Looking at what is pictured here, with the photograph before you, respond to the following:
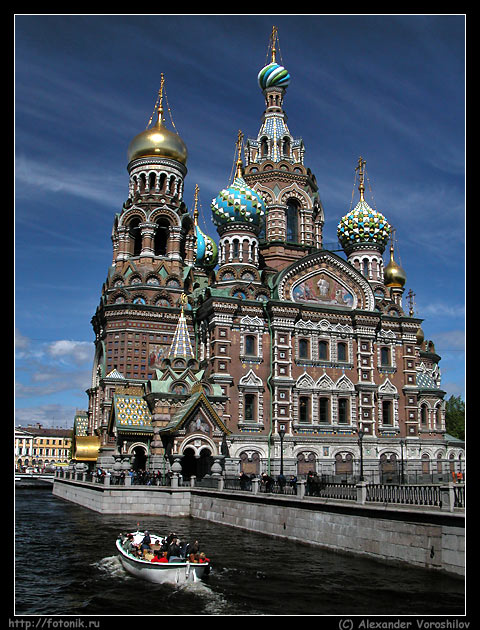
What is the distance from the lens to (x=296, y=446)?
37.5 m

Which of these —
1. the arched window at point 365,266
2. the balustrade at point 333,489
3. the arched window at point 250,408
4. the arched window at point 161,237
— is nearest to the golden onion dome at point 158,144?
the arched window at point 161,237

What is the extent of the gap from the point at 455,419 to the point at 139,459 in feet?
115

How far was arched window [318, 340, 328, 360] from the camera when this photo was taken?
40.1 m

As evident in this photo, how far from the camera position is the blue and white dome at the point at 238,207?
42.1 metres

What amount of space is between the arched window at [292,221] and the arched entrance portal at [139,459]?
732 inches

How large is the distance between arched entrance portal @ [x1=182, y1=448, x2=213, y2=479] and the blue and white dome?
611 inches

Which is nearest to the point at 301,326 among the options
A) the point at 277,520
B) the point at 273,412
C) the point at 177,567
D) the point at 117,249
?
the point at 273,412

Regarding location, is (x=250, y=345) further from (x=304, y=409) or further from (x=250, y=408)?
(x=304, y=409)

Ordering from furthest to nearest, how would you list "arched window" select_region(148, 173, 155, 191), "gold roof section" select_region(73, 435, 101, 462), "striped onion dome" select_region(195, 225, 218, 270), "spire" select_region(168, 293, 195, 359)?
1. "striped onion dome" select_region(195, 225, 218, 270)
2. "arched window" select_region(148, 173, 155, 191)
3. "gold roof section" select_region(73, 435, 101, 462)
4. "spire" select_region(168, 293, 195, 359)

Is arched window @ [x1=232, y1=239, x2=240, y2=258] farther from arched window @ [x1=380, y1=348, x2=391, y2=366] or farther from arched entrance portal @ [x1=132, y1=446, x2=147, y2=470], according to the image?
arched entrance portal @ [x1=132, y1=446, x2=147, y2=470]

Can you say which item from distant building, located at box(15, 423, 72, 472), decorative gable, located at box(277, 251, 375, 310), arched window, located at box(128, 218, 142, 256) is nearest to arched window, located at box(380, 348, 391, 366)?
decorative gable, located at box(277, 251, 375, 310)

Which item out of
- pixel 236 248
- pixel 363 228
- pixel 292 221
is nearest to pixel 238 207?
pixel 236 248
